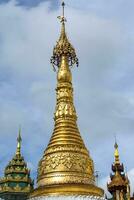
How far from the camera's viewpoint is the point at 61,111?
3058 cm

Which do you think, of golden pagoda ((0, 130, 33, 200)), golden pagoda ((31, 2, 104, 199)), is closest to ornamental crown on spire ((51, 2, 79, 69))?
golden pagoda ((31, 2, 104, 199))

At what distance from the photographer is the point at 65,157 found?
2814 cm

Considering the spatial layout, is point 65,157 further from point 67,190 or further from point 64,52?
point 64,52

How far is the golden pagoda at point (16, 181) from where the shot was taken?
33.6 m

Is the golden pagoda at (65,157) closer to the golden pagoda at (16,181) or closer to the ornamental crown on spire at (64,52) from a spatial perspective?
the ornamental crown on spire at (64,52)

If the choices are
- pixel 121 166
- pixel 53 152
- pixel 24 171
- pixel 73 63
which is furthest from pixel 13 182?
pixel 121 166

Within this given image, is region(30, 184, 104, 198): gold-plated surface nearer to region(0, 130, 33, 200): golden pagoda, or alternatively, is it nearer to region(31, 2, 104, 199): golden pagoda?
region(31, 2, 104, 199): golden pagoda

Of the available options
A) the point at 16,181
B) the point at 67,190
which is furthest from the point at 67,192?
the point at 16,181

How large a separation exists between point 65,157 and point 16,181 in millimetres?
7753

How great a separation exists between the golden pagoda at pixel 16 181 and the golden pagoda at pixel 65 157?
5.49 m

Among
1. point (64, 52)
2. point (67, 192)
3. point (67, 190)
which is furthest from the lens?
point (64, 52)

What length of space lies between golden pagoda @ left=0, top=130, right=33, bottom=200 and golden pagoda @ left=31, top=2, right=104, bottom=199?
18.0 ft

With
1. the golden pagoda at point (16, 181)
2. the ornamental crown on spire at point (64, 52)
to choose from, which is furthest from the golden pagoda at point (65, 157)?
the golden pagoda at point (16, 181)

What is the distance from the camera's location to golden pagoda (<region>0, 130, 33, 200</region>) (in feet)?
110
